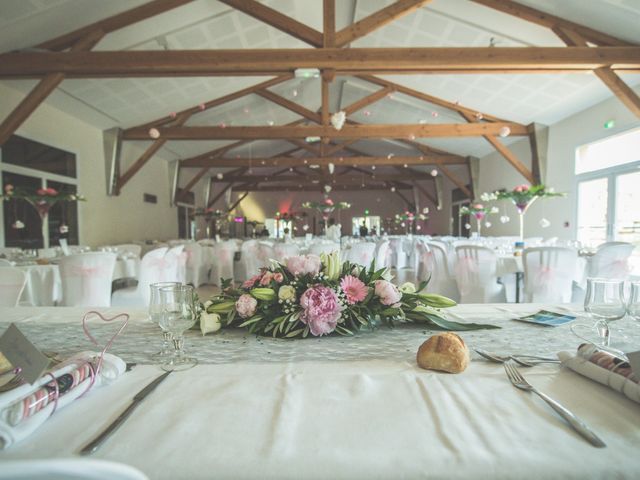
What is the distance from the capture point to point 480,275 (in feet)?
11.7

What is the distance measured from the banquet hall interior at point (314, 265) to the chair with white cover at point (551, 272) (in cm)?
2

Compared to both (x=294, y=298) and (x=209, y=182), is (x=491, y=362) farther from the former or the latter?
(x=209, y=182)

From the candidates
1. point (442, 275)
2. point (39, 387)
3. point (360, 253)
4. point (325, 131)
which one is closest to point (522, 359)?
point (39, 387)

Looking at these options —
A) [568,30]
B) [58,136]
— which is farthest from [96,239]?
[568,30]

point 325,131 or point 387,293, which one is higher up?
point 325,131

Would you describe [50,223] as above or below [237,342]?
above

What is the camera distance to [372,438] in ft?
1.65

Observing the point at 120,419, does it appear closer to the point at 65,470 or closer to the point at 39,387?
the point at 39,387

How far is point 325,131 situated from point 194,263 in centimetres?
468

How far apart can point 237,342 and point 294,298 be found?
0.20m

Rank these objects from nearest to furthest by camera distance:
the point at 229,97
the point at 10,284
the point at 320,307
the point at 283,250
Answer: the point at 320,307 → the point at 10,284 → the point at 283,250 → the point at 229,97

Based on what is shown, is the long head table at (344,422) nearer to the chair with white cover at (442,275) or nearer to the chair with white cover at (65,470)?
the chair with white cover at (65,470)

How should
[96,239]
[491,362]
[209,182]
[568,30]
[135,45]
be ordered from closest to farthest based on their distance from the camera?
[491,362] → [568,30] → [135,45] → [96,239] → [209,182]

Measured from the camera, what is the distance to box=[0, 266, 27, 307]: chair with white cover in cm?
186
